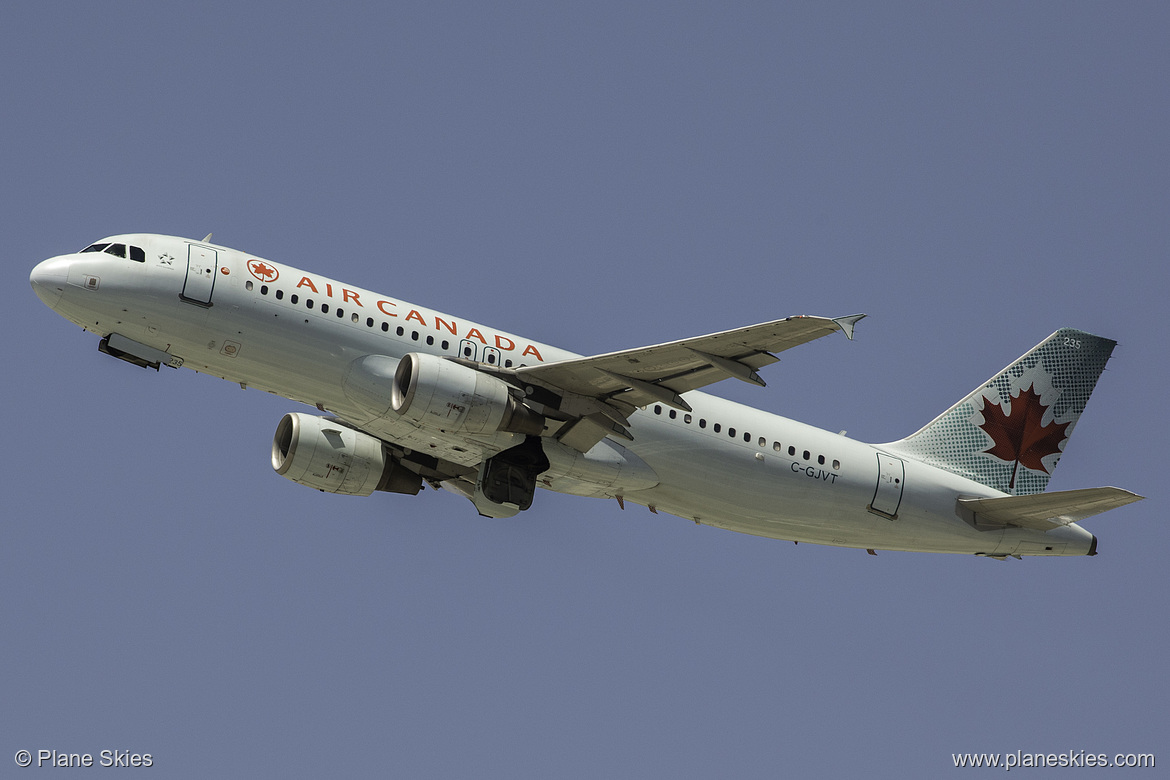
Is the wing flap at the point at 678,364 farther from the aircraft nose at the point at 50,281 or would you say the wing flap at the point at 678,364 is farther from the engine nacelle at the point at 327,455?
the aircraft nose at the point at 50,281

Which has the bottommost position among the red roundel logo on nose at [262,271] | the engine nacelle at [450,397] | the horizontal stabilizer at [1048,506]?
the horizontal stabilizer at [1048,506]

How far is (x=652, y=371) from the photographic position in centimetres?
3331

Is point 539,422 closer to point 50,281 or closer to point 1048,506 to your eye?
point 50,281

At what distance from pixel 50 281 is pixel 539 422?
496 inches

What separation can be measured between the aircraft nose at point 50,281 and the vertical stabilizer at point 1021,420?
79.2ft

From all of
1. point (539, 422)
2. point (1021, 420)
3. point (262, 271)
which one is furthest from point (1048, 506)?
point (262, 271)

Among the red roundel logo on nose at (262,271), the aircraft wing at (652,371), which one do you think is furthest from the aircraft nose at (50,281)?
the aircraft wing at (652,371)

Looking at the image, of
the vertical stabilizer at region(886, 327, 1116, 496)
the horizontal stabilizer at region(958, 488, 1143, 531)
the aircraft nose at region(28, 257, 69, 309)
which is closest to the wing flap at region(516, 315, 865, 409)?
the vertical stabilizer at region(886, 327, 1116, 496)

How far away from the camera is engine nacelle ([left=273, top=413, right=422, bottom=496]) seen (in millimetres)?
37969

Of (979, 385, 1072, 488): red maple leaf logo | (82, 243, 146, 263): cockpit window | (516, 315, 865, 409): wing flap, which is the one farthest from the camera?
(979, 385, 1072, 488): red maple leaf logo

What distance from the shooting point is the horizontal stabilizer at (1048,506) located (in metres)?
35.7

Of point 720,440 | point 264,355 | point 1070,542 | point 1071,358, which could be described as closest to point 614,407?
point 720,440

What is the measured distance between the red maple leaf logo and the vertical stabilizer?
32 millimetres

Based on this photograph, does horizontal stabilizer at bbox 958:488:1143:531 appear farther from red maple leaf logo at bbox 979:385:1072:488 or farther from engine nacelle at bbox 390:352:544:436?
engine nacelle at bbox 390:352:544:436
